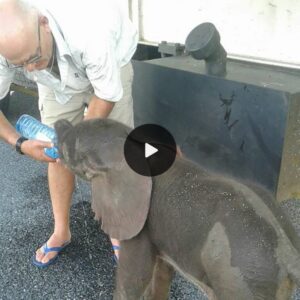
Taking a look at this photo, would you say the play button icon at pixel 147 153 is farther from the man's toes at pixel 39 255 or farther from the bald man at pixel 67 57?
the man's toes at pixel 39 255

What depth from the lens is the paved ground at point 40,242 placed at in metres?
2.30

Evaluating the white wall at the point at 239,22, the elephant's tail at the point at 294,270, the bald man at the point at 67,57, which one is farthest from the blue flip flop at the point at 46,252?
the white wall at the point at 239,22

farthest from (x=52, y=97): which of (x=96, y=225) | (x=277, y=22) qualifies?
(x=277, y=22)

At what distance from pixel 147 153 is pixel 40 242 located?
1.35 meters

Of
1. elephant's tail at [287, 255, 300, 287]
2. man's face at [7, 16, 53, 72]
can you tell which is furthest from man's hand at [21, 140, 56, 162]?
elephant's tail at [287, 255, 300, 287]

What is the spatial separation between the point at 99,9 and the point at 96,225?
56.0 inches

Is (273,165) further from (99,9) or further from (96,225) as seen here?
(99,9)

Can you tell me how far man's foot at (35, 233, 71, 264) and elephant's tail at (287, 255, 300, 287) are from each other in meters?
1.57

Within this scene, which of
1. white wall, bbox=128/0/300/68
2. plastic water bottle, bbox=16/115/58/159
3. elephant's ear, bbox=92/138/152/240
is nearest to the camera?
elephant's ear, bbox=92/138/152/240

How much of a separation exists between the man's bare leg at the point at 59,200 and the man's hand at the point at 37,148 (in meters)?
0.33

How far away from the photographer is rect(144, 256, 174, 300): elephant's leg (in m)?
1.93

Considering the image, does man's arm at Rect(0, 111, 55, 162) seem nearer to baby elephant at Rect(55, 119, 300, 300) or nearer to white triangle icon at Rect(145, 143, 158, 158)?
baby elephant at Rect(55, 119, 300, 300)

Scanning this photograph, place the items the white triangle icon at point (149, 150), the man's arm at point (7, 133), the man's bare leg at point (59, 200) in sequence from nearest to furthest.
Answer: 1. the white triangle icon at point (149, 150)
2. the man's arm at point (7, 133)
3. the man's bare leg at point (59, 200)

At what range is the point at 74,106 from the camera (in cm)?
228
